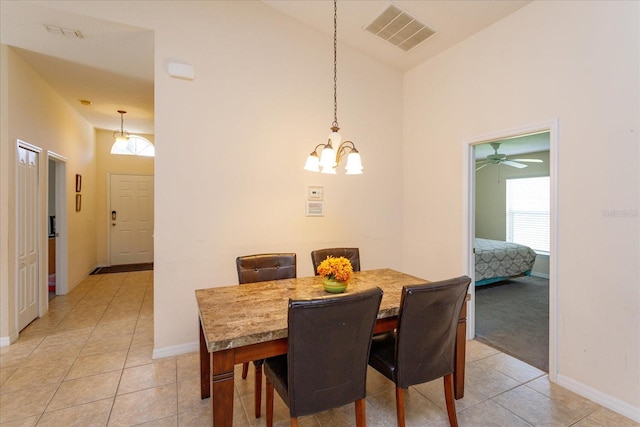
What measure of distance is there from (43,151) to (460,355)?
4922 millimetres

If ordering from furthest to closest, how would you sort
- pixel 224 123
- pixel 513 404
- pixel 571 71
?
1. pixel 224 123
2. pixel 571 71
3. pixel 513 404

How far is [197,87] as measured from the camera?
9.19 ft

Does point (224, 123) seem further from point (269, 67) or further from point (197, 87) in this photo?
point (269, 67)

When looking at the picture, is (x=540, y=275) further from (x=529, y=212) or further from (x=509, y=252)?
(x=509, y=252)

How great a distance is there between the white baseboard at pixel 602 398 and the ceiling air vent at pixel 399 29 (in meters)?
3.36

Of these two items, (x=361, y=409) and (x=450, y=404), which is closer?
(x=361, y=409)

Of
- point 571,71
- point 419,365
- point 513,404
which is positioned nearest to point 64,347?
point 419,365

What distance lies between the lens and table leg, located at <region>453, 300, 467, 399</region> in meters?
2.00

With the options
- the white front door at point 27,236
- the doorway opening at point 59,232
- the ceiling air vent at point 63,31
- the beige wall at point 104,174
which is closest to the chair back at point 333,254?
→ the ceiling air vent at point 63,31

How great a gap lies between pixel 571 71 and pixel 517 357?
247 cm

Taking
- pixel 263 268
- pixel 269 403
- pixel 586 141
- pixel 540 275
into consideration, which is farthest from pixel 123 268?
pixel 540 275

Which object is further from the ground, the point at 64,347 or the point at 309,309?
the point at 309,309

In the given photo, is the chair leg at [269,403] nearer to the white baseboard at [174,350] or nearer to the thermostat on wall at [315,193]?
the white baseboard at [174,350]

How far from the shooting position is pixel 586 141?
2.17 m
